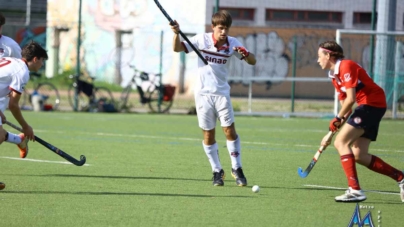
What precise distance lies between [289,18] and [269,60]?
4.78m

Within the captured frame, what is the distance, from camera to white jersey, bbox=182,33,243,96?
28.8 feet

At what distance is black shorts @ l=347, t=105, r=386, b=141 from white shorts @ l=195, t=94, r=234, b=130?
1.51m

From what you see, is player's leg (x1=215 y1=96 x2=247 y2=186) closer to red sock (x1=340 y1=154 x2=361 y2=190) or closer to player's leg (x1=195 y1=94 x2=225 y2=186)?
player's leg (x1=195 y1=94 x2=225 y2=186)

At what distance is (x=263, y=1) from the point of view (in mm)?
29297

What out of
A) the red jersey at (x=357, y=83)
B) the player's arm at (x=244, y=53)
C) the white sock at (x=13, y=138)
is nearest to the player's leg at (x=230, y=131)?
the player's arm at (x=244, y=53)

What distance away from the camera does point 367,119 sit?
7.77 m

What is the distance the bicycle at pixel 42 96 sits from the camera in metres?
20.7

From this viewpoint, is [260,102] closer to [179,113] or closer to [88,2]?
[179,113]

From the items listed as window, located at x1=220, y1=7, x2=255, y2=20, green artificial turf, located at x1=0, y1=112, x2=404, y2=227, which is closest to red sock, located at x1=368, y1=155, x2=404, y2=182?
green artificial turf, located at x1=0, y1=112, x2=404, y2=227

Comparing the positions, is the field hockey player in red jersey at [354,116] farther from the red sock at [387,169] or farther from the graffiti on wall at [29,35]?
the graffiti on wall at [29,35]

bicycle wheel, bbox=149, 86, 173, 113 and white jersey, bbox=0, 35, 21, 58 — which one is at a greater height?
white jersey, bbox=0, 35, 21, 58

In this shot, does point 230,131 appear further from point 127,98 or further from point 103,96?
point 103,96

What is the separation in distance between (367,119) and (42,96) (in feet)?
46.5

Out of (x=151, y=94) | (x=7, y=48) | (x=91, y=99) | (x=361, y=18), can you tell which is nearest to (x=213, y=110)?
(x=7, y=48)
